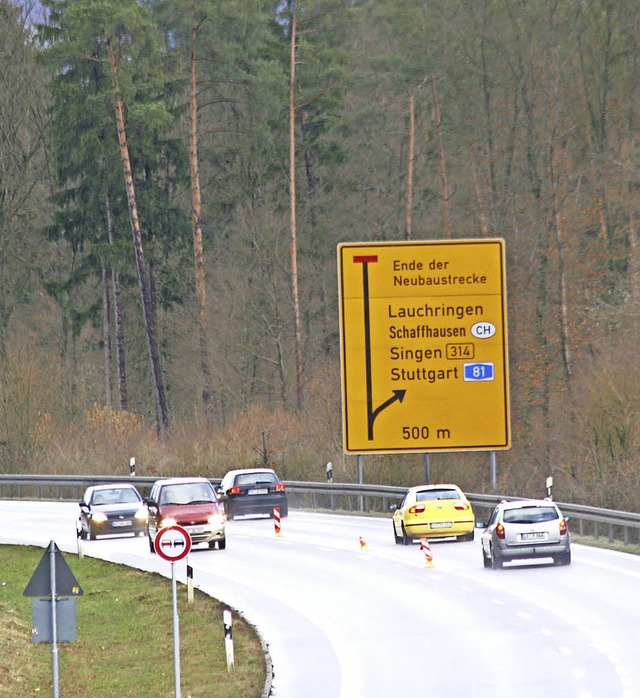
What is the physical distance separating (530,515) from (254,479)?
1550cm

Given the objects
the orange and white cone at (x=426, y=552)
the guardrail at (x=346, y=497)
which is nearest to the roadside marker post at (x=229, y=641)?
the orange and white cone at (x=426, y=552)

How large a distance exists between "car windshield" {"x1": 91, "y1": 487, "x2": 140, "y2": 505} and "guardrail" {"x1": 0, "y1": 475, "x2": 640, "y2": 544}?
7.41 meters

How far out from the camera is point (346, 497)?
4953cm

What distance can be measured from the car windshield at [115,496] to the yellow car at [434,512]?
8133 mm

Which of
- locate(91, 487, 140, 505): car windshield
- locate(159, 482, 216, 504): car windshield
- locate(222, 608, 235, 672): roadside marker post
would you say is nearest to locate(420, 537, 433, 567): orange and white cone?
locate(159, 482, 216, 504): car windshield

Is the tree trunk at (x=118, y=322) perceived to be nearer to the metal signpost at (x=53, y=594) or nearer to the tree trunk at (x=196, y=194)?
the tree trunk at (x=196, y=194)

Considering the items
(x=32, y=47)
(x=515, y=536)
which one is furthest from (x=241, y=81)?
(x=515, y=536)

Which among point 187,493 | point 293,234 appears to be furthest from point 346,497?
point 293,234

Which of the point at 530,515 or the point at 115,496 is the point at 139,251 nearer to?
the point at 115,496

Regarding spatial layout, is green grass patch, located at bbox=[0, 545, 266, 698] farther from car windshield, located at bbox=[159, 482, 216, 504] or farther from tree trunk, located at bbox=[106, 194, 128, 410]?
tree trunk, located at bbox=[106, 194, 128, 410]

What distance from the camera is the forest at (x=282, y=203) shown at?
55.1 m

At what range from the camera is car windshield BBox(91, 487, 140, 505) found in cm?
3991

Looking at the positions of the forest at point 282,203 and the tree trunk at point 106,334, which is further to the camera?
the tree trunk at point 106,334

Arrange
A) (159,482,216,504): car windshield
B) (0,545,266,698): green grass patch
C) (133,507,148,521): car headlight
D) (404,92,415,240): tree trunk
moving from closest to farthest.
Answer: (0,545,266,698): green grass patch < (159,482,216,504): car windshield < (133,507,148,521): car headlight < (404,92,415,240): tree trunk
